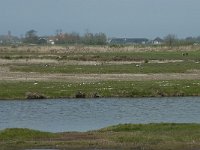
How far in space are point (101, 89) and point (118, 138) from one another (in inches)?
856

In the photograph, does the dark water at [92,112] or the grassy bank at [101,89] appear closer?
the dark water at [92,112]

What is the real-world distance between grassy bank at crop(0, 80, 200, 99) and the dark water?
1.65 m

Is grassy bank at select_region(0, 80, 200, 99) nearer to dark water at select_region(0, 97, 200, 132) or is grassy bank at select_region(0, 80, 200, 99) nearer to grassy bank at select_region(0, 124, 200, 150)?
dark water at select_region(0, 97, 200, 132)

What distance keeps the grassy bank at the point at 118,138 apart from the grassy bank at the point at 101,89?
17796 millimetres

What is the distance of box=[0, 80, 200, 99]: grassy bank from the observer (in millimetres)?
46034

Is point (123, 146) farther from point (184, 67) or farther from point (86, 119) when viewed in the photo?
point (184, 67)

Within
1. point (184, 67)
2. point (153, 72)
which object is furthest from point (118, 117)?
point (184, 67)

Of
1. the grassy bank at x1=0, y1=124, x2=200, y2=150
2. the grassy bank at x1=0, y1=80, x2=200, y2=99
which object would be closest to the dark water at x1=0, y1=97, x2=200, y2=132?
the grassy bank at x1=0, y1=80, x2=200, y2=99

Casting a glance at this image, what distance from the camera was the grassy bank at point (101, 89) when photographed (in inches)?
1812

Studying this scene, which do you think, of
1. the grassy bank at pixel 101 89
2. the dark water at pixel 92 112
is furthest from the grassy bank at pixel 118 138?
the grassy bank at pixel 101 89

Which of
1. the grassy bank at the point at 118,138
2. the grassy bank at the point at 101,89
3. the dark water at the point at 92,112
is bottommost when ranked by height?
the dark water at the point at 92,112

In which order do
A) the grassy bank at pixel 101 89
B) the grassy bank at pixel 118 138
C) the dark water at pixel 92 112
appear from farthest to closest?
the grassy bank at pixel 101 89
the dark water at pixel 92 112
the grassy bank at pixel 118 138

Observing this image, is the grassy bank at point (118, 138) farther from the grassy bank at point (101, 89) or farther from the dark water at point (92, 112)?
the grassy bank at point (101, 89)

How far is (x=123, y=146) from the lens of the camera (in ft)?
79.6
